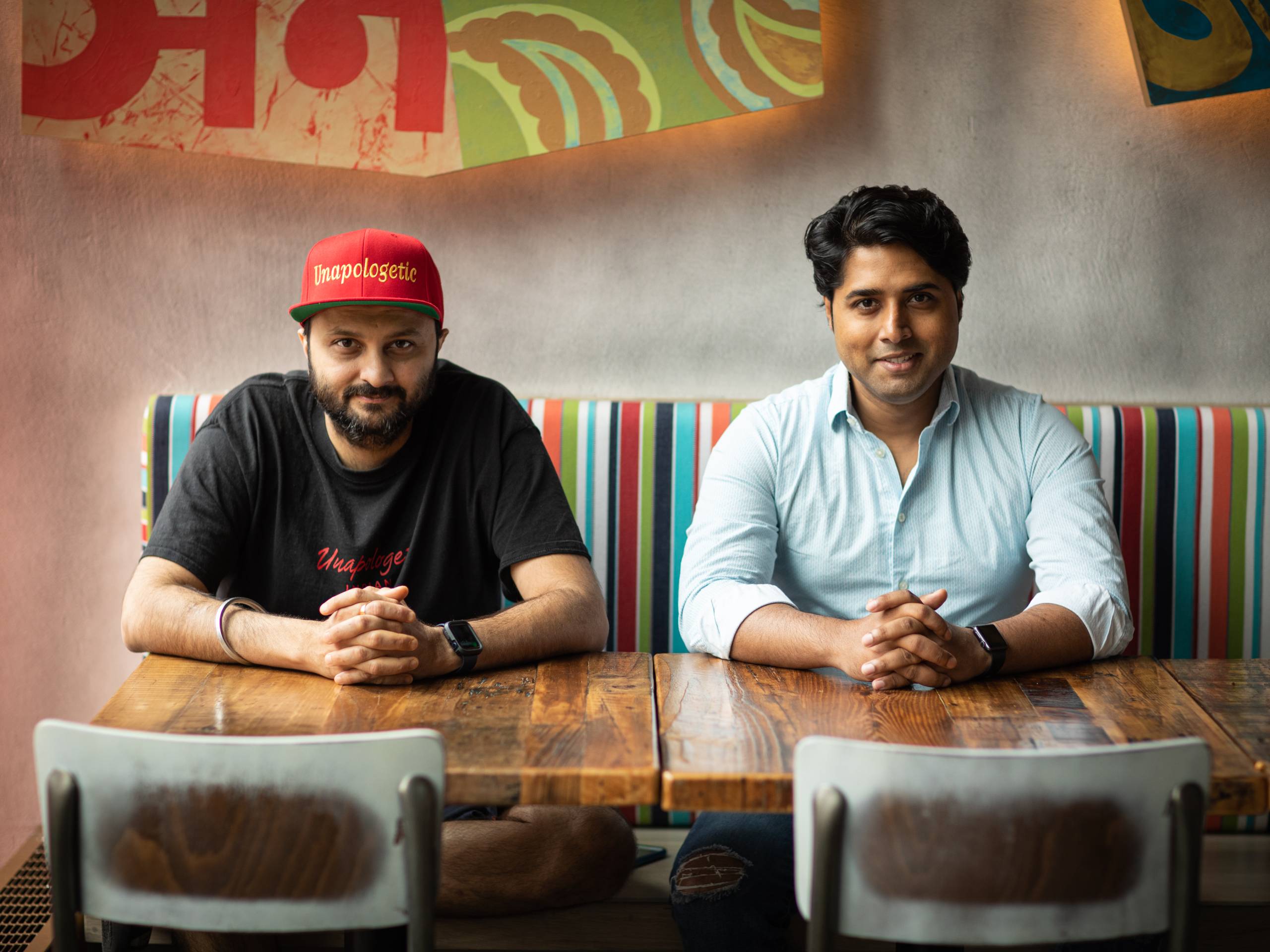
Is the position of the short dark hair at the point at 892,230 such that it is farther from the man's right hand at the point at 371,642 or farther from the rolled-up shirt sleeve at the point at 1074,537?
the man's right hand at the point at 371,642

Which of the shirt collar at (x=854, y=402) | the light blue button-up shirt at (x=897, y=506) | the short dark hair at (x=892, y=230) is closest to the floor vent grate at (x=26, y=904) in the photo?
the light blue button-up shirt at (x=897, y=506)

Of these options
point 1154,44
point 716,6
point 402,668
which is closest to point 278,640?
point 402,668

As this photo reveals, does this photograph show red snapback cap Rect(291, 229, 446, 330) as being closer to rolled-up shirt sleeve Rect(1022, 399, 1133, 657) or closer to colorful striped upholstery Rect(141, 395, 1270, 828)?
colorful striped upholstery Rect(141, 395, 1270, 828)

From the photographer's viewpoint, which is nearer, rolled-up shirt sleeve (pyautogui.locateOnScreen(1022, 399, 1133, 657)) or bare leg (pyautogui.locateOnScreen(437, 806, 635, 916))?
rolled-up shirt sleeve (pyautogui.locateOnScreen(1022, 399, 1133, 657))

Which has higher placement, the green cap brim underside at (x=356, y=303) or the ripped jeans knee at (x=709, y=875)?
the green cap brim underside at (x=356, y=303)

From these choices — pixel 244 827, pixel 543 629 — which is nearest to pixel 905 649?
pixel 543 629

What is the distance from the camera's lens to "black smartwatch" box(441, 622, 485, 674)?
5.14ft

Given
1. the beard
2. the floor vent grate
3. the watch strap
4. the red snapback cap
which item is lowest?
the floor vent grate

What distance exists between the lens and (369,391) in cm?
189

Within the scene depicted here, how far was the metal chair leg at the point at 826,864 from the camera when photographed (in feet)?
3.71

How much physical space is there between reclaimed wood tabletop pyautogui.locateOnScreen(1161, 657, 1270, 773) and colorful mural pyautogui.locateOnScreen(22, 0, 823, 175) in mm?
1441

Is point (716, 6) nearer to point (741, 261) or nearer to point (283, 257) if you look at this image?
point (741, 261)

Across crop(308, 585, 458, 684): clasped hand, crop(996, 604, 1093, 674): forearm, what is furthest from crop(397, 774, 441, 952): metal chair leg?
crop(996, 604, 1093, 674): forearm

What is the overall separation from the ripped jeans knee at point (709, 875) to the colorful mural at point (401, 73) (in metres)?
1.53
